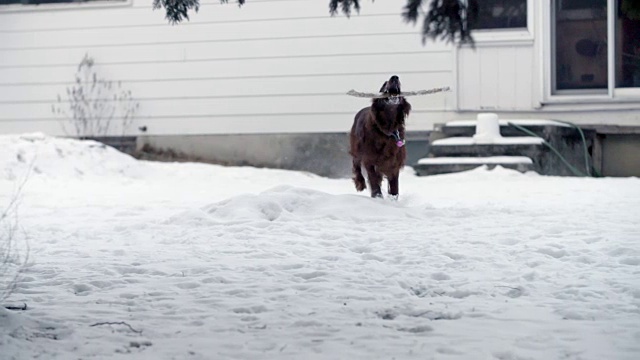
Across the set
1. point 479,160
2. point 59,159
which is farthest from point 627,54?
point 59,159

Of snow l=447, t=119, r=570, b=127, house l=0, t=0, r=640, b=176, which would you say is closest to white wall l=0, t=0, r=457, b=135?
house l=0, t=0, r=640, b=176

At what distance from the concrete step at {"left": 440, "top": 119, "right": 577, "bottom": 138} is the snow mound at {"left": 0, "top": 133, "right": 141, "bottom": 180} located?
3.85 metres

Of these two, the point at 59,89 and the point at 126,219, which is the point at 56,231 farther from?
the point at 59,89

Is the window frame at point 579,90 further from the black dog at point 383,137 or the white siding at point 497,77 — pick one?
the black dog at point 383,137

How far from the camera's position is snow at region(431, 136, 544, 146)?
38.3 feet

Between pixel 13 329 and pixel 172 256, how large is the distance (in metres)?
2.03

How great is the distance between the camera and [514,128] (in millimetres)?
12039

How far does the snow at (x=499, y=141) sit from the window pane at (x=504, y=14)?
145cm

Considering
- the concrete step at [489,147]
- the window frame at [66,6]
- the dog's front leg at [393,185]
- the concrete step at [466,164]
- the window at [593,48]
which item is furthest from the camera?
the window frame at [66,6]

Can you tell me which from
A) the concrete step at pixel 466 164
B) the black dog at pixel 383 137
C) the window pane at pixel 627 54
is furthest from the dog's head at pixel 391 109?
the window pane at pixel 627 54

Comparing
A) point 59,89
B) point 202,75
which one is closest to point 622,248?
point 202,75

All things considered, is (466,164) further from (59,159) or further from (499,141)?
(59,159)

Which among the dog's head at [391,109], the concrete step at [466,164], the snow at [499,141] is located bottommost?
the concrete step at [466,164]

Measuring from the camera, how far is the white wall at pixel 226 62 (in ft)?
41.5
